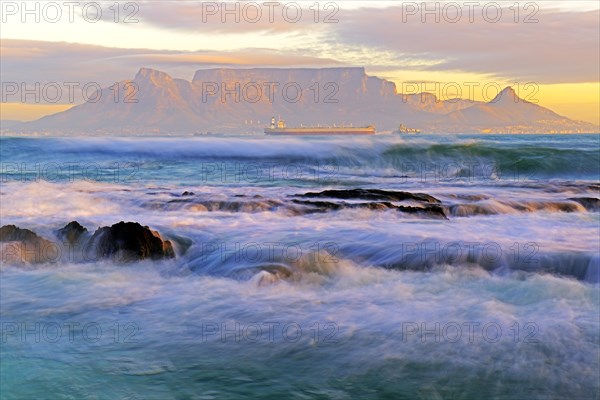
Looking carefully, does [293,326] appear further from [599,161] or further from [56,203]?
[599,161]

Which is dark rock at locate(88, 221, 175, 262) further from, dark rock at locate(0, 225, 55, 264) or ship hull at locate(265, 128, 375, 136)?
ship hull at locate(265, 128, 375, 136)

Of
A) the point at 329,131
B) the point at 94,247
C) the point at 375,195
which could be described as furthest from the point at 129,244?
the point at 329,131

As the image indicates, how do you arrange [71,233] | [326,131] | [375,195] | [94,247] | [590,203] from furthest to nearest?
[326,131] → [375,195] → [590,203] → [71,233] → [94,247]

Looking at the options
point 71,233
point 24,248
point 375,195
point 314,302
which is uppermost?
point 375,195

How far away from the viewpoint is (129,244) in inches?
310

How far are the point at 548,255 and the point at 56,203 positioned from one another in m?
8.60

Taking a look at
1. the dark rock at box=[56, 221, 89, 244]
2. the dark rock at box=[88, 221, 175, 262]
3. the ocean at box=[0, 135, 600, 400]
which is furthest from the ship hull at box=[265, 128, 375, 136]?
the dark rock at box=[88, 221, 175, 262]

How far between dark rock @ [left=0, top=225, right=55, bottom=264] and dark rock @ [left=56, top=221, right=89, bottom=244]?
207 millimetres

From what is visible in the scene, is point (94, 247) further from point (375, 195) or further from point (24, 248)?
point (375, 195)

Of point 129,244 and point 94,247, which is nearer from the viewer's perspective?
point 129,244

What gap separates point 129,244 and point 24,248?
1.38m

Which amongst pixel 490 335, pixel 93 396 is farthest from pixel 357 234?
pixel 93 396

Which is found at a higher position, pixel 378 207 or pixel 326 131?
pixel 326 131

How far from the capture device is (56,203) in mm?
12297
